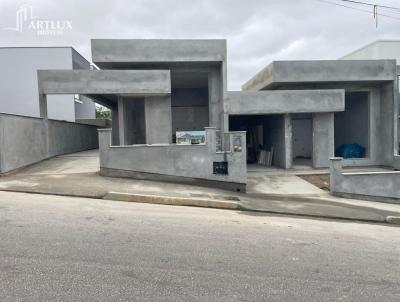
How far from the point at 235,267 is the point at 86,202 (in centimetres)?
511

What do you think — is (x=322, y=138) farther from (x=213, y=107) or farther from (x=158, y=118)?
(x=158, y=118)

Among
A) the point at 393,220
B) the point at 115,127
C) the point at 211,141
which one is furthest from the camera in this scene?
the point at 115,127

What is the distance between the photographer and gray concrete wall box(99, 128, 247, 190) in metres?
12.1

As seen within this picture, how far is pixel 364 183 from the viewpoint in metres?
12.9

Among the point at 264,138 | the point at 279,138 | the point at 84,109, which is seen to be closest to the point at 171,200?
the point at 279,138

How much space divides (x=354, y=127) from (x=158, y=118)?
12.2 m

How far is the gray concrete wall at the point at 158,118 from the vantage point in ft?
49.9

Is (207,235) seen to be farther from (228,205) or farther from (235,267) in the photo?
(228,205)

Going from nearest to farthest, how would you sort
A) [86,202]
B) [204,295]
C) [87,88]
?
[204,295]
[86,202]
[87,88]

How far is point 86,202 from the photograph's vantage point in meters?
8.27

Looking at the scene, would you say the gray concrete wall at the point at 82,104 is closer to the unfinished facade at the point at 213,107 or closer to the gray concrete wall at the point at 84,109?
the gray concrete wall at the point at 84,109

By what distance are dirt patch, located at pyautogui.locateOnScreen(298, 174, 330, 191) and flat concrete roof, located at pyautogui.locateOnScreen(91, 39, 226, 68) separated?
6.77 m

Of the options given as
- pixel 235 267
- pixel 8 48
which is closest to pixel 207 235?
pixel 235 267

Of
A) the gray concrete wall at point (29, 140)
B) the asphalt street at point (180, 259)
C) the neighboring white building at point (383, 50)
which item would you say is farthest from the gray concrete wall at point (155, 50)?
the neighboring white building at point (383, 50)
